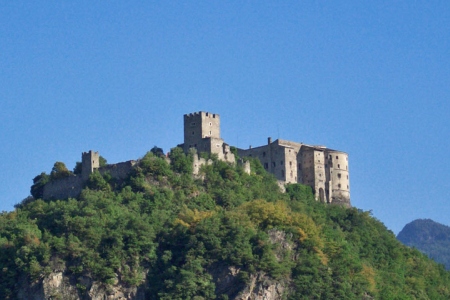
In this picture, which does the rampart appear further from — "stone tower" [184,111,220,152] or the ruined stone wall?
the ruined stone wall

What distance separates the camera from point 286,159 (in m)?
99.3

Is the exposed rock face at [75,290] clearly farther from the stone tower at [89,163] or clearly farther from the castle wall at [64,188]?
the stone tower at [89,163]

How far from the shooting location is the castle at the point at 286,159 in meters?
95.3

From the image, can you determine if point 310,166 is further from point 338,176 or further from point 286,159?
point 338,176

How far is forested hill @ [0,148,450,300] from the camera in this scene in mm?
78500

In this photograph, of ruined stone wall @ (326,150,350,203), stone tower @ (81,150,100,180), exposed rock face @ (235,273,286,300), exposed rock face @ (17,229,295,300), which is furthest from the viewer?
ruined stone wall @ (326,150,350,203)

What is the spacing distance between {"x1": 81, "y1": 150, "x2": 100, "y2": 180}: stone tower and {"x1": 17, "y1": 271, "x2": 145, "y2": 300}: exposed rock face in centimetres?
1495

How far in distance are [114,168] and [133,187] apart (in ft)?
8.71

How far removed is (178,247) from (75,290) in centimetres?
788

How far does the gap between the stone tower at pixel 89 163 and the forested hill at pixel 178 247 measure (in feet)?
5.35

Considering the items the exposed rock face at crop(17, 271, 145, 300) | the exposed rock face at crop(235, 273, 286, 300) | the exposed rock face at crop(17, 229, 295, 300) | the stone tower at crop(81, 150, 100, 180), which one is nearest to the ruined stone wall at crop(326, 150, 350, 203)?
the stone tower at crop(81, 150, 100, 180)

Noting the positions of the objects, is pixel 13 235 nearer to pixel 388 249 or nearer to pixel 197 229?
pixel 197 229

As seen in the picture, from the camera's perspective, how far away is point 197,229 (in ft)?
266

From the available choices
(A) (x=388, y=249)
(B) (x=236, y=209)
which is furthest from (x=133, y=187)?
(A) (x=388, y=249)
